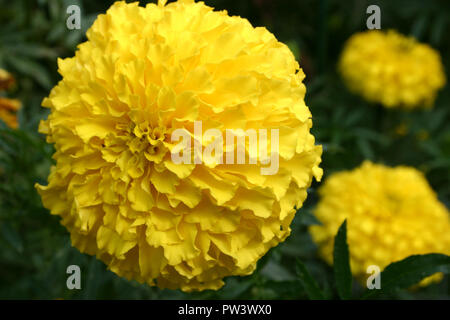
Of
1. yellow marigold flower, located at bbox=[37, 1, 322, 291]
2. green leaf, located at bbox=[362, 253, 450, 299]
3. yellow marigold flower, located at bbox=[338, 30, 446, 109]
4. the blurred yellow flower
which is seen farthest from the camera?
yellow marigold flower, located at bbox=[338, 30, 446, 109]

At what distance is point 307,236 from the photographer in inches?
70.9

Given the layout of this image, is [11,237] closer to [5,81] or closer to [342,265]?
Answer: [5,81]

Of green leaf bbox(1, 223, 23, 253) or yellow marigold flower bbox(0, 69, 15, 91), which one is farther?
yellow marigold flower bbox(0, 69, 15, 91)

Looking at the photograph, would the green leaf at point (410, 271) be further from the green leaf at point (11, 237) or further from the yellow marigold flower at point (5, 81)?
the yellow marigold flower at point (5, 81)

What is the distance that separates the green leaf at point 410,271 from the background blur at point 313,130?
19cm

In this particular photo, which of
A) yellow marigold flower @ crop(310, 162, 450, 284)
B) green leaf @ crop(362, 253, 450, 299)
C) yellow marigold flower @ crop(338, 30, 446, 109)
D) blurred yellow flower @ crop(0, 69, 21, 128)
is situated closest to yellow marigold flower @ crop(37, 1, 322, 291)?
green leaf @ crop(362, 253, 450, 299)

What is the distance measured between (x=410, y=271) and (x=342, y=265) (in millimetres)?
149

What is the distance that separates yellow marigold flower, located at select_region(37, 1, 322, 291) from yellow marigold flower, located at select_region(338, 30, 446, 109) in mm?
1397

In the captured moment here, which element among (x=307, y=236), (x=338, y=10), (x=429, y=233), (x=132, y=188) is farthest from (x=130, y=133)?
(x=338, y=10)

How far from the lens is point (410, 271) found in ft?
3.55

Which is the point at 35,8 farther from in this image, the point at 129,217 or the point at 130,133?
the point at 129,217

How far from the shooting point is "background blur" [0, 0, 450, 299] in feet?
4.09

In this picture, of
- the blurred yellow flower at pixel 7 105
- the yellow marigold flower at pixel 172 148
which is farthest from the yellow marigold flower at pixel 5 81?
the yellow marigold flower at pixel 172 148

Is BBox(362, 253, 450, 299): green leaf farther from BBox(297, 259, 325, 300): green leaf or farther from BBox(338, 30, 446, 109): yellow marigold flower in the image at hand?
BBox(338, 30, 446, 109): yellow marigold flower
